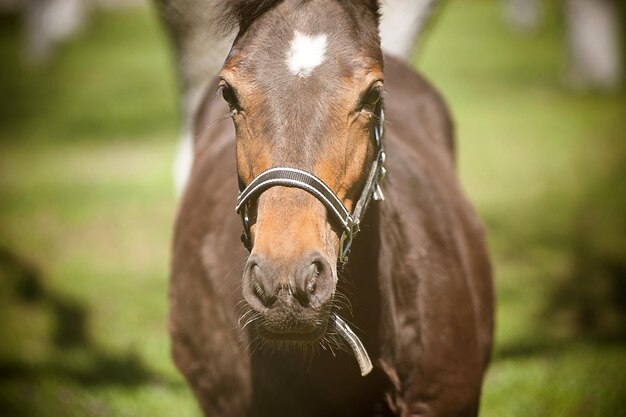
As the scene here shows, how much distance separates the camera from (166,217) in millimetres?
8992

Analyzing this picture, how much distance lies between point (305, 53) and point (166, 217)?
272 inches

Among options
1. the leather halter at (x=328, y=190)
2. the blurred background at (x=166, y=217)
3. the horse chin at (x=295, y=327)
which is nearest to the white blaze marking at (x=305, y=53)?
the leather halter at (x=328, y=190)

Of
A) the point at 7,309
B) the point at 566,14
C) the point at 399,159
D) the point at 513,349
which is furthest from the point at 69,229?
the point at 566,14

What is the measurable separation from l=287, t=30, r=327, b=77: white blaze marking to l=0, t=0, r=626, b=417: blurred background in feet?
9.10

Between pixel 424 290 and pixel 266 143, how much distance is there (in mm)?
1069

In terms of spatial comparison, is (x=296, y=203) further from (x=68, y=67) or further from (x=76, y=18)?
(x=76, y=18)

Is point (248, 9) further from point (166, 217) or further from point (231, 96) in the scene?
point (166, 217)

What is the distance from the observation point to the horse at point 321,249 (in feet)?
7.28

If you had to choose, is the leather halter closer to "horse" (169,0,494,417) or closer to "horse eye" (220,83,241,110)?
"horse" (169,0,494,417)

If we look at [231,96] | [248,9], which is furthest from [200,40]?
[231,96]

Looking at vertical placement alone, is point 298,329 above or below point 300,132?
below

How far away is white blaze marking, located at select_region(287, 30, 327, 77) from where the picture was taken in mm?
2332

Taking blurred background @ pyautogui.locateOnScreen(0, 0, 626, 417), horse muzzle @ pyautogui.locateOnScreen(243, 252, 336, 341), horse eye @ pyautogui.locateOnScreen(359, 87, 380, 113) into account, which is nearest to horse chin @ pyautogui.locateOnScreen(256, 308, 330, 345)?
horse muzzle @ pyautogui.locateOnScreen(243, 252, 336, 341)

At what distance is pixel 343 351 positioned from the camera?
2.71m
